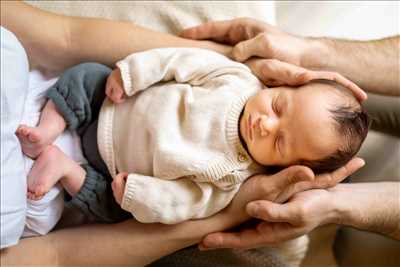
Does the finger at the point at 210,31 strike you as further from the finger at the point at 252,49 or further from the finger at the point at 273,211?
the finger at the point at 273,211

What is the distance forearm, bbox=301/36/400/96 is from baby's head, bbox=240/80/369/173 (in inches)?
9.0

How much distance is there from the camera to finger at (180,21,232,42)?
1247 millimetres

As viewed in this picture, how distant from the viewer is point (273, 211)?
3.17 ft

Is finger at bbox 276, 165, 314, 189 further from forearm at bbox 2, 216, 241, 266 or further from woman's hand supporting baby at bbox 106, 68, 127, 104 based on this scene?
woman's hand supporting baby at bbox 106, 68, 127, 104

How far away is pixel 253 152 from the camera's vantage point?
995 millimetres

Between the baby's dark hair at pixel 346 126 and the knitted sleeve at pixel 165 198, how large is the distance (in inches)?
8.5

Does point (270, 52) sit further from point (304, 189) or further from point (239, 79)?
point (304, 189)

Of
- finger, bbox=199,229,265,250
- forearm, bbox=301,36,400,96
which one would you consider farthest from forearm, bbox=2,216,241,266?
forearm, bbox=301,36,400,96

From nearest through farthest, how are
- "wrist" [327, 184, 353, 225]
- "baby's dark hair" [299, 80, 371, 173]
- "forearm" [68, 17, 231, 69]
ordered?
"baby's dark hair" [299, 80, 371, 173] < "wrist" [327, 184, 353, 225] < "forearm" [68, 17, 231, 69]

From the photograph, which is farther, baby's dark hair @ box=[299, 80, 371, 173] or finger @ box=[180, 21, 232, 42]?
finger @ box=[180, 21, 232, 42]

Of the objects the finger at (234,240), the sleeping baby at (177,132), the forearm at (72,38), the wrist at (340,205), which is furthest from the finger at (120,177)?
the wrist at (340,205)

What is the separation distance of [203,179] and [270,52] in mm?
338

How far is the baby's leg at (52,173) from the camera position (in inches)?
38.1

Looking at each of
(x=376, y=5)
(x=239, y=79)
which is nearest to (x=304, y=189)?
(x=239, y=79)
